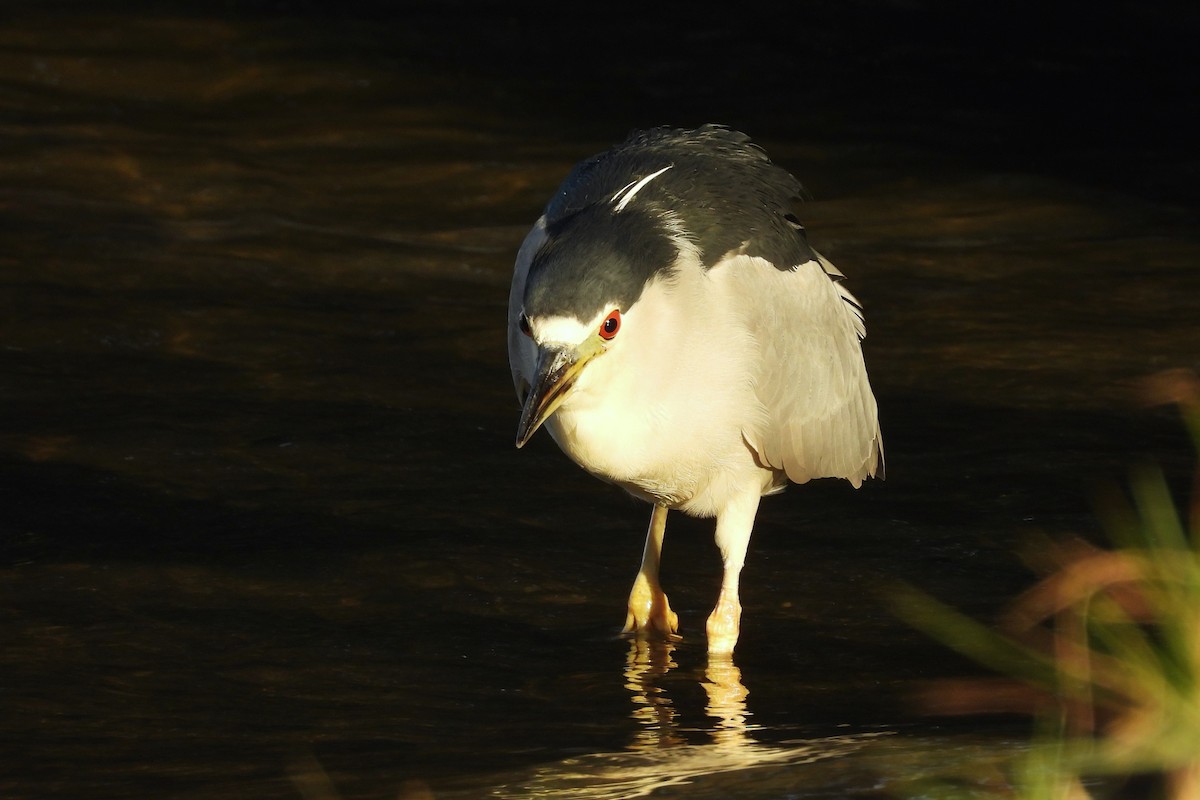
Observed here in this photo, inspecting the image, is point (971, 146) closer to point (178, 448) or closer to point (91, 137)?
point (91, 137)

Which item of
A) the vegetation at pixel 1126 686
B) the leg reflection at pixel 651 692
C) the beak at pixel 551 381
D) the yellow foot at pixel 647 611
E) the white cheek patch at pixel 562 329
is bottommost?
the leg reflection at pixel 651 692

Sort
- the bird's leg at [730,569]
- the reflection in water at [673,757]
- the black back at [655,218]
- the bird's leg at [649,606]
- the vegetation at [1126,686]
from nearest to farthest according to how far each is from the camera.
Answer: the vegetation at [1126,686]
the reflection in water at [673,757]
the black back at [655,218]
the bird's leg at [730,569]
the bird's leg at [649,606]

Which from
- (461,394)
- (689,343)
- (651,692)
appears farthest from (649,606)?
(461,394)

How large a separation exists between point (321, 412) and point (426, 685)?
2261mm

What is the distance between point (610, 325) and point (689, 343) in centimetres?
39

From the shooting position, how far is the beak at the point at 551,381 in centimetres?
415

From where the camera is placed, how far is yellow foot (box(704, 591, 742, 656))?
491 cm

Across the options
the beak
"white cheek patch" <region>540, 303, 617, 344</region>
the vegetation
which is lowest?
the vegetation

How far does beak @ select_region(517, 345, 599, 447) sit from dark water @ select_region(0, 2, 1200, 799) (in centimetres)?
75

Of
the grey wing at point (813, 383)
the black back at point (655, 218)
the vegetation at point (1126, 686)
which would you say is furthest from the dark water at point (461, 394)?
the black back at point (655, 218)

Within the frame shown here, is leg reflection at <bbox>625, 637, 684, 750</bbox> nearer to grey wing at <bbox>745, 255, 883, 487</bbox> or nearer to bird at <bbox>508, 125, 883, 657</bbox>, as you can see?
bird at <bbox>508, 125, 883, 657</bbox>

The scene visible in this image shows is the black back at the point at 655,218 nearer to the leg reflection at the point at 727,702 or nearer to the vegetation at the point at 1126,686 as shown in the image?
the leg reflection at the point at 727,702

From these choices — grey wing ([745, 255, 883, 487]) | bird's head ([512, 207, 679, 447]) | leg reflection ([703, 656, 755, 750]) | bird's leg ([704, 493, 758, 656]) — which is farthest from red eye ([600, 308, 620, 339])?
leg reflection ([703, 656, 755, 750])

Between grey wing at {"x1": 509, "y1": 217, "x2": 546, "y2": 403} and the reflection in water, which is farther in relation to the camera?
grey wing at {"x1": 509, "y1": 217, "x2": 546, "y2": 403}
